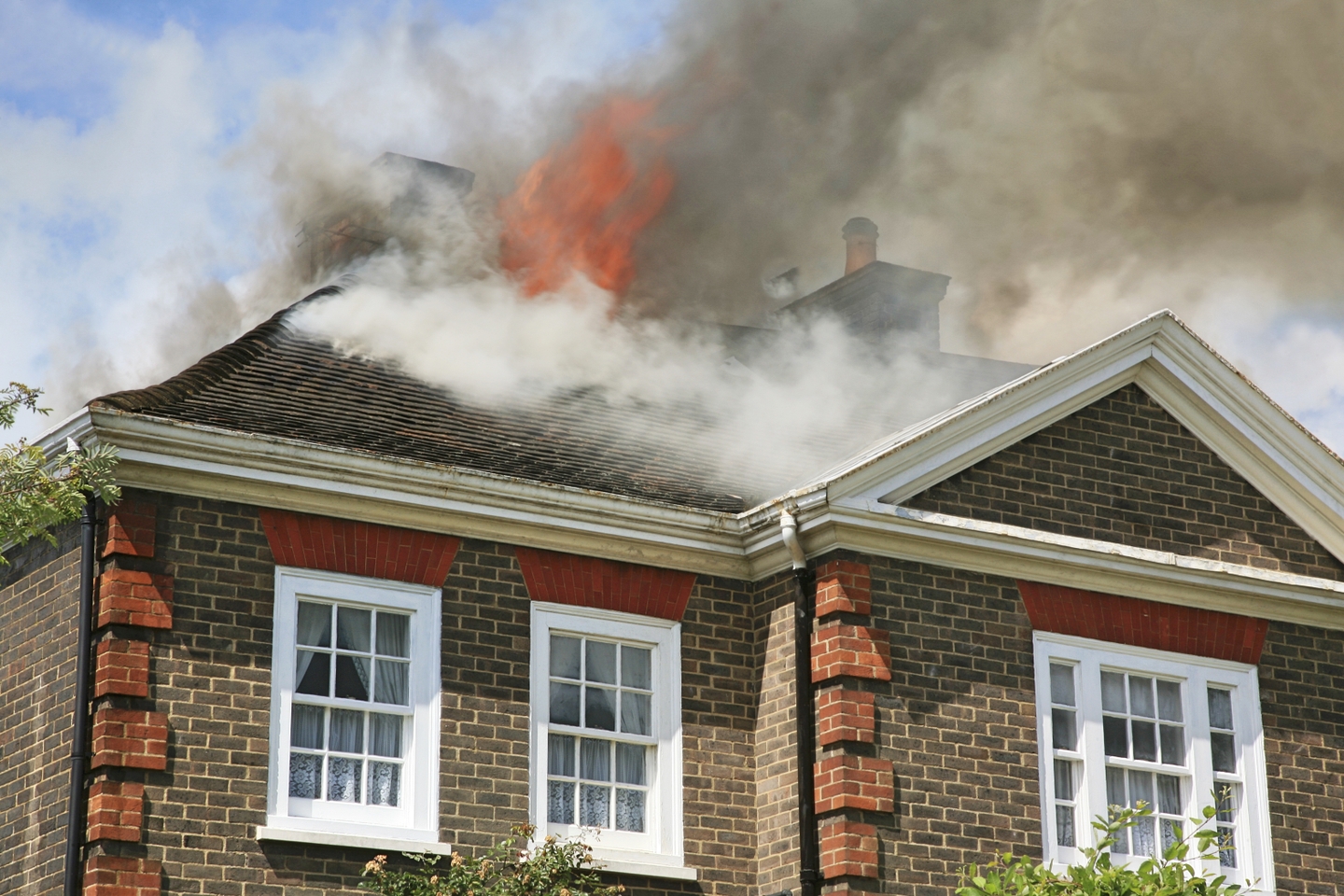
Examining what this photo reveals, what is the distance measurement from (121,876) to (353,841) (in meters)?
1.62

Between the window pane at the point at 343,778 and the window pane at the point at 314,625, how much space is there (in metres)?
0.86

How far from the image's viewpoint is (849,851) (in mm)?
13609

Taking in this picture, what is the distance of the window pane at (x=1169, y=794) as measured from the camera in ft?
49.7

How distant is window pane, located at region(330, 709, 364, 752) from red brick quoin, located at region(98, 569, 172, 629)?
4.69 ft

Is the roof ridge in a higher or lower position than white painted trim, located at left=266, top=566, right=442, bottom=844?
higher

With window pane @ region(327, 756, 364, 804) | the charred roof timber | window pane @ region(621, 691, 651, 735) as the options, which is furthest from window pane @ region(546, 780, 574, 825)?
the charred roof timber

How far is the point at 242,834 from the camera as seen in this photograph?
12.7m

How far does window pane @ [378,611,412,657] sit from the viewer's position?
1374 centimetres

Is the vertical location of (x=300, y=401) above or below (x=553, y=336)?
below

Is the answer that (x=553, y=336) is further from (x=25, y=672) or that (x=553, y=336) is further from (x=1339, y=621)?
(x=1339, y=621)

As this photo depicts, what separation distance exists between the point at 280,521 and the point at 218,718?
1.54 m

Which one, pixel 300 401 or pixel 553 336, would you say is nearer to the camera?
pixel 300 401

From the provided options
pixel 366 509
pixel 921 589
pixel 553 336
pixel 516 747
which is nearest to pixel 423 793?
pixel 516 747

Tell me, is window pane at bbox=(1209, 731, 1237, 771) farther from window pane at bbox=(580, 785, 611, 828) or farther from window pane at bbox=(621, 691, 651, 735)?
window pane at bbox=(580, 785, 611, 828)
